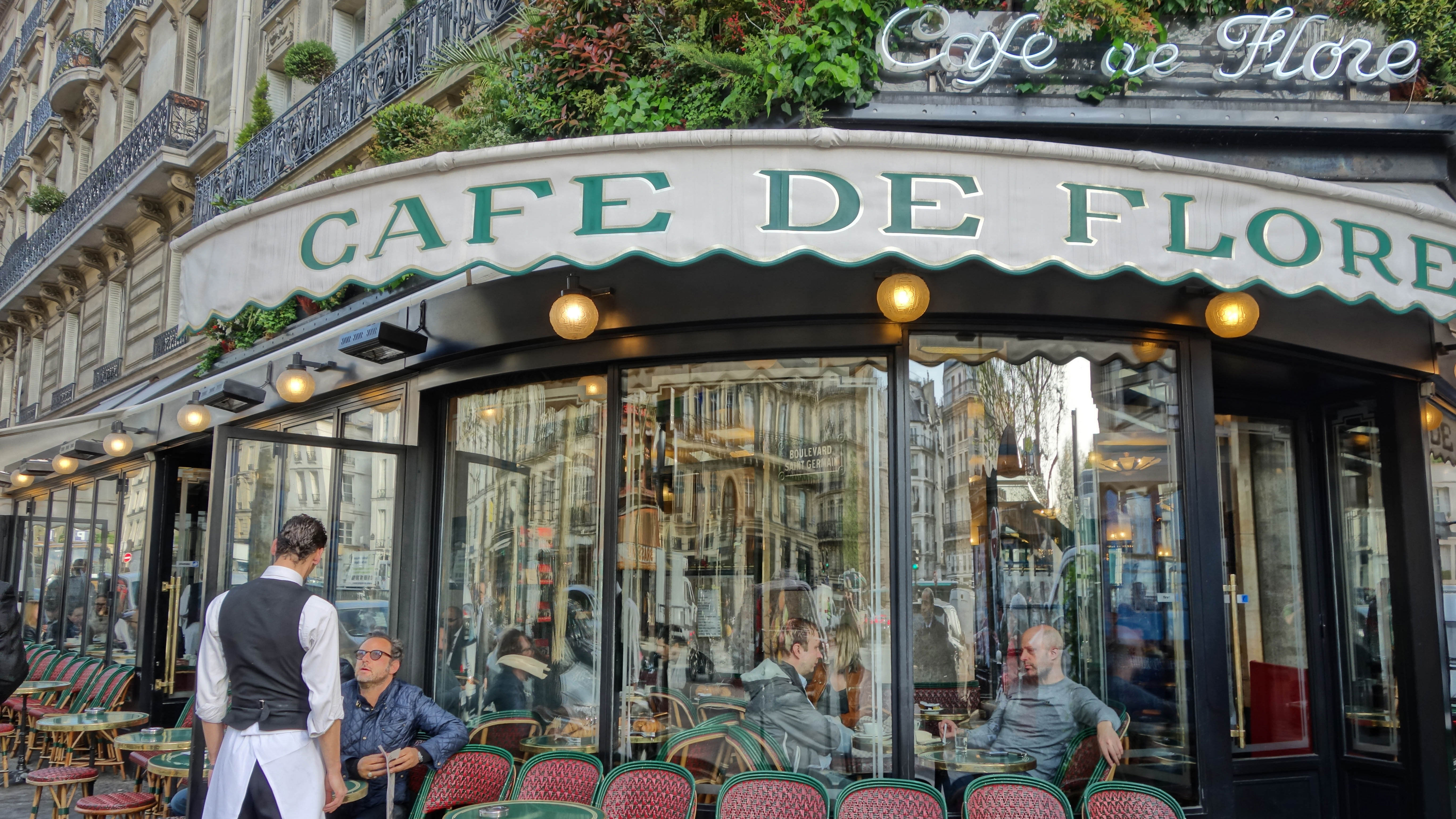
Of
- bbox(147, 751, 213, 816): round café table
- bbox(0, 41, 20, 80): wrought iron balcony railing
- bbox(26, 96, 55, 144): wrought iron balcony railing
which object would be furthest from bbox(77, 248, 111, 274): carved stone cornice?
bbox(147, 751, 213, 816): round café table

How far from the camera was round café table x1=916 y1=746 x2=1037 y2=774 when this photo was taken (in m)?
5.70

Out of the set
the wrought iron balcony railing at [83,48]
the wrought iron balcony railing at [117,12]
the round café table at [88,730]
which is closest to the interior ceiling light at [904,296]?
the round café table at [88,730]

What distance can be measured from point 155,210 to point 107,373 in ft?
10.5

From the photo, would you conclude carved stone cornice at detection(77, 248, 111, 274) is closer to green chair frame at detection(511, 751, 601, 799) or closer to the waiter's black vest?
green chair frame at detection(511, 751, 601, 799)

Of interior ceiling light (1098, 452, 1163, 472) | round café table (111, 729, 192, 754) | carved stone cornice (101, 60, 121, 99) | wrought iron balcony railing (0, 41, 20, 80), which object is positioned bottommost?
round café table (111, 729, 192, 754)

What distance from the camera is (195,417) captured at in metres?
10.0

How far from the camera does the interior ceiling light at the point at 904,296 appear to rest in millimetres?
5465

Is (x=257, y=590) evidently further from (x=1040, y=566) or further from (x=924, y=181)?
(x=1040, y=566)

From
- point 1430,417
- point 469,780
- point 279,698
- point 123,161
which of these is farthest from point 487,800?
point 123,161

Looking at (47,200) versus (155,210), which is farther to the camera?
(47,200)

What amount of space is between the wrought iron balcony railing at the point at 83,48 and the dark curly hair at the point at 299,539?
20955mm

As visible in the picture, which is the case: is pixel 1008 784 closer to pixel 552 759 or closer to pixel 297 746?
pixel 552 759

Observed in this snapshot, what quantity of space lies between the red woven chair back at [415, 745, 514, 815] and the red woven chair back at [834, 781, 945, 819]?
1858mm

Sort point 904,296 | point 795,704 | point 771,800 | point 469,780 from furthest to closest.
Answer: point 795,704 < point 469,780 < point 904,296 < point 771,800
